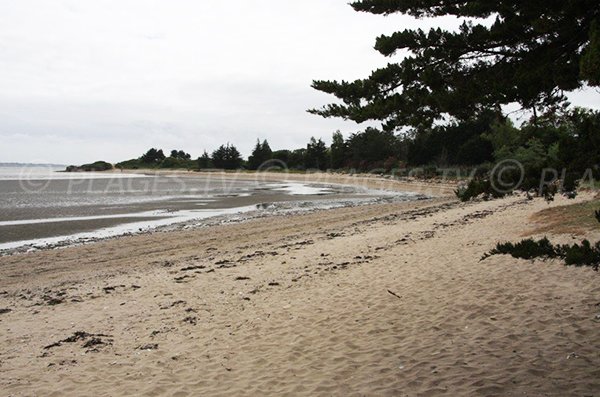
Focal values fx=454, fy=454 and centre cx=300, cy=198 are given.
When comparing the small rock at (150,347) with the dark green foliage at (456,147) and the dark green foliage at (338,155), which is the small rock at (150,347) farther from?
the dark green foliage at (338,155)

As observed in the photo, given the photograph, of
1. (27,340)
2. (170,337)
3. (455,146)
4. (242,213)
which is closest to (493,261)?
(170,337)

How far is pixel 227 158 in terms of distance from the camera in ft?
325

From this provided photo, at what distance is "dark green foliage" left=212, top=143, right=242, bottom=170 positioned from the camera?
322 feet

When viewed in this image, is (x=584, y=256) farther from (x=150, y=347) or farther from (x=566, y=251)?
(x=150, y=347)

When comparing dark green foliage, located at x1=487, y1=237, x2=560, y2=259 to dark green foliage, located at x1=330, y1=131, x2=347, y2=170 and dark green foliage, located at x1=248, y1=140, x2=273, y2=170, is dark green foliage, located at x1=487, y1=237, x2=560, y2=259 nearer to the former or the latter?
dark green foliage, located at x1=330, y1=131, x2=347, y2=170

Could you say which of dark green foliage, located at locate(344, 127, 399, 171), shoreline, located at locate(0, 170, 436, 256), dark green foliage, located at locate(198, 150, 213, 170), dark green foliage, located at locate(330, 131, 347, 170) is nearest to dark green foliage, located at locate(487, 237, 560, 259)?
shoreline, located at locate(0, 170, 436, 256)

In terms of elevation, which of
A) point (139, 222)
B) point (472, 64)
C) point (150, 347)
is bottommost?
point (150, 347)

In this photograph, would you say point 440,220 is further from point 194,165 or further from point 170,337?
point 194,165

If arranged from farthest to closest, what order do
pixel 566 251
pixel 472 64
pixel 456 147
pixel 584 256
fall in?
1. pixel 456 147
2. pixel 472 64
3. pixel 566 251
4. pixel 584 256

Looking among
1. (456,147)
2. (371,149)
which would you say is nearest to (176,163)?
(371,149)

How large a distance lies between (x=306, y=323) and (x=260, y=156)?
87955mm

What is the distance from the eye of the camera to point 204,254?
1348 cm

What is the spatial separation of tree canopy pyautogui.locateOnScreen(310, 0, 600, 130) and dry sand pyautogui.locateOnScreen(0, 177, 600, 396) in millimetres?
3037

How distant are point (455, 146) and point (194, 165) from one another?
234 feet
